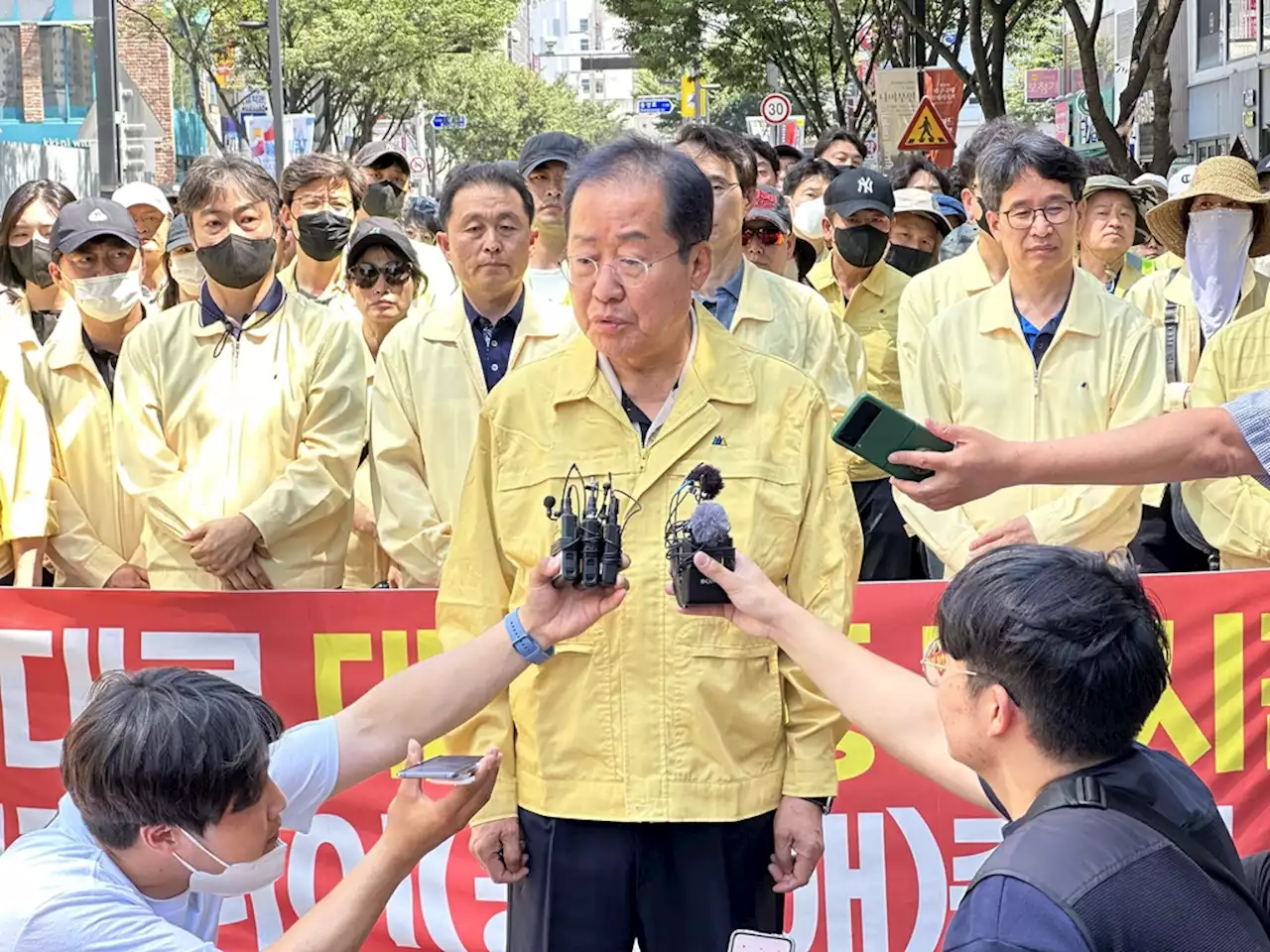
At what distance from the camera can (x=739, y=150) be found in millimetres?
6188

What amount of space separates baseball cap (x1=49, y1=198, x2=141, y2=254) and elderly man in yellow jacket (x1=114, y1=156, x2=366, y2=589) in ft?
2.80

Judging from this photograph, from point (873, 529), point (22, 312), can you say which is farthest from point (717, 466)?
point (22, 312)

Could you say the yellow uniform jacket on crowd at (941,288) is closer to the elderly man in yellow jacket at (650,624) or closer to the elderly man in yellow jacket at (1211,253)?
the elderly man in yellow jacket at (1211,253)

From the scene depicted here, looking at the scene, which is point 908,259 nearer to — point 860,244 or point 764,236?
point 860,244

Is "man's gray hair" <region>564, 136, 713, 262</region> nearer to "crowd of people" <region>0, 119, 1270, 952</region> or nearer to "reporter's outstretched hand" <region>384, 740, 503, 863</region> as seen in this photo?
"crowd of people" <region>0, 119, 1270, 952</region>

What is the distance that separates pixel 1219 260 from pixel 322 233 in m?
4.01

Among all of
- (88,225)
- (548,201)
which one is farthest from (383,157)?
(88,225)

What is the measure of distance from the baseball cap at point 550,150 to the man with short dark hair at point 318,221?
37.3 inches

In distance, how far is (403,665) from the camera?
5.13 meters

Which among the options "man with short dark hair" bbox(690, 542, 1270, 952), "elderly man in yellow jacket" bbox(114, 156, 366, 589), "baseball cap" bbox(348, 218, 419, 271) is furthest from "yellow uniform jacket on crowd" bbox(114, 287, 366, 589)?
"man with short dark hair" bbox(690, 542, 1270, 952)

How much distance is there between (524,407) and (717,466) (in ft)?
1.42

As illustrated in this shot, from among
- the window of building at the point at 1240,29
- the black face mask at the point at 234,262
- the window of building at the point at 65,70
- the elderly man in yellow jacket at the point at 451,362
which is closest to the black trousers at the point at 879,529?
the elderly man in yellow jacket at the point at 451,362

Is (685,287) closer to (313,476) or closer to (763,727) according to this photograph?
(763,727)

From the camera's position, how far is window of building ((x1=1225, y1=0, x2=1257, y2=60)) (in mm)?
32062
